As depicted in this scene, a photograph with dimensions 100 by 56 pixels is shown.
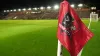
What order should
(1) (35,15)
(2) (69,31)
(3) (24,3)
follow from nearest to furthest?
(2) (69,31), (1) (35,15), (3) (24,3)

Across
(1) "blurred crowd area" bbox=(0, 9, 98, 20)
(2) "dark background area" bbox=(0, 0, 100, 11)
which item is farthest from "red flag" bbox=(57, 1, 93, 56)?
(2) "dark background area" bbox=(0, 0, 100, 11)

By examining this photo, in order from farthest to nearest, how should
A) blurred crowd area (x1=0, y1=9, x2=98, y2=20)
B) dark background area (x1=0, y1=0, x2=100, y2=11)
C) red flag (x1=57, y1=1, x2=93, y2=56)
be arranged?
dark background area (x1=0, y1=0, x2=100, y2=11)
blurred crowd area (x1=0, y1=9, x2=98, y2=20)
red flag (x1=57, y1=1, x2=93, y2=56)

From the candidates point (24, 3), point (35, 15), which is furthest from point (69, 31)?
point (24, 3)

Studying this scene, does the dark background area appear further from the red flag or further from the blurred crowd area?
the red flag

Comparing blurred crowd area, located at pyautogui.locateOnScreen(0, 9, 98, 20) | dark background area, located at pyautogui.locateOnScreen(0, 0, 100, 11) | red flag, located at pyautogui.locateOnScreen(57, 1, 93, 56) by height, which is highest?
red flag, located at pyautogui.locateOnScreen(57, 1, 93, 56)

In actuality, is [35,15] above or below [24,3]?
below

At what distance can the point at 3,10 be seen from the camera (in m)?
63.9

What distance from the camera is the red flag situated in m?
3.49

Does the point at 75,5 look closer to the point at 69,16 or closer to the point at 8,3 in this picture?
the point at 8,3

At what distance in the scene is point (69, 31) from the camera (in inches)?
137

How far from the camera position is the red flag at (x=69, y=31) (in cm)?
349

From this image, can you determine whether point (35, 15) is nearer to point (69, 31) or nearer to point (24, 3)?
point (24, 3)

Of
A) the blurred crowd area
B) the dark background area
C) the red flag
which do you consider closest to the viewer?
the red flag

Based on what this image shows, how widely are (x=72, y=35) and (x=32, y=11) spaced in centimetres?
5963
